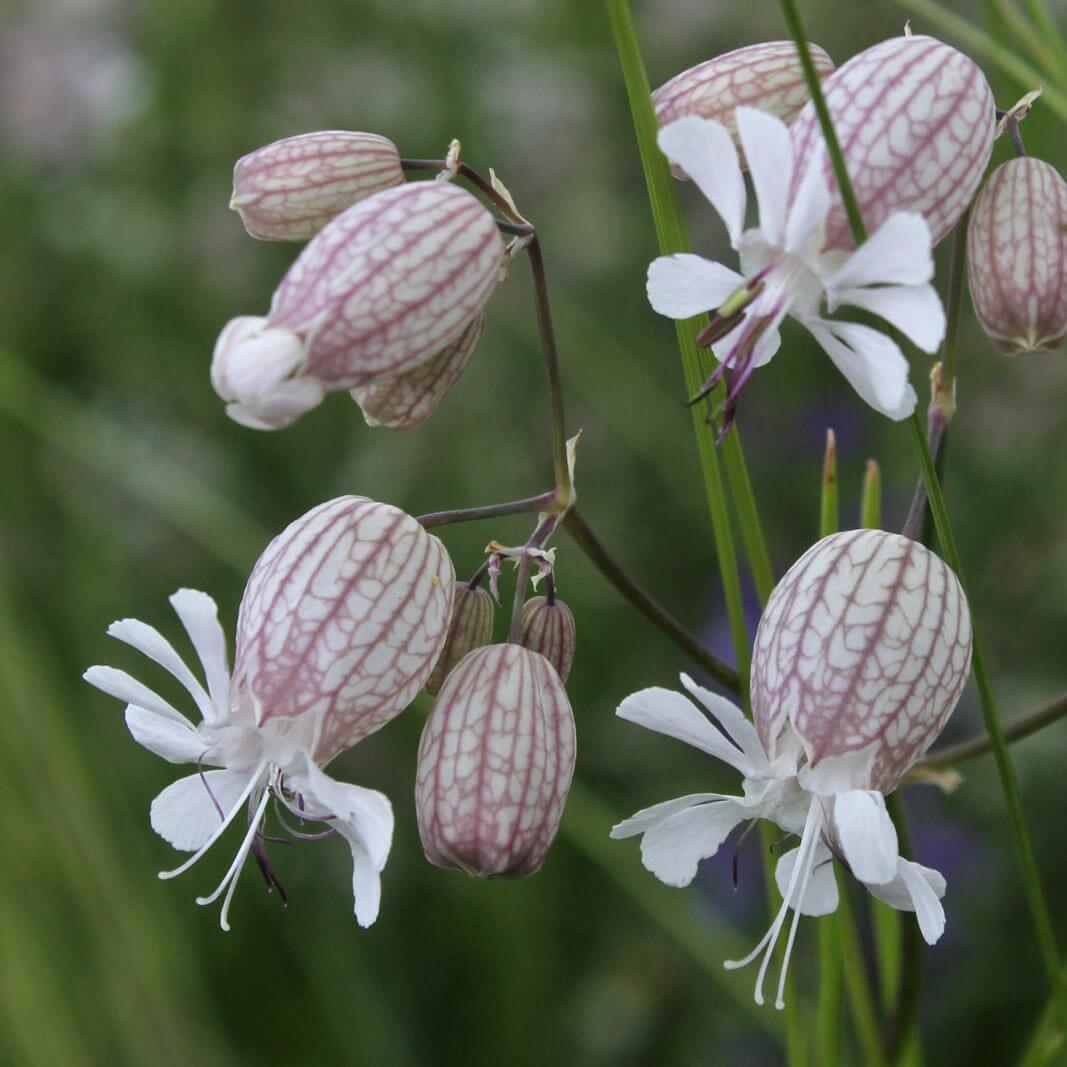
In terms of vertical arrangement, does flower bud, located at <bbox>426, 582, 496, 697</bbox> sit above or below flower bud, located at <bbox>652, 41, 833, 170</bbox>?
below

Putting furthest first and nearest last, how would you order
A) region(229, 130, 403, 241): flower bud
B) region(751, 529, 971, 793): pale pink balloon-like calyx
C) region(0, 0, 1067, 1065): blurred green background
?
region(0, 0, 1067, 1065): blurred green background → region(229, 130, 403, 241): flower bud → region(751, 529, 971, 793): pale pink balloon-like calyx

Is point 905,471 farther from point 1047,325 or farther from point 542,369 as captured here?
point 1047,325

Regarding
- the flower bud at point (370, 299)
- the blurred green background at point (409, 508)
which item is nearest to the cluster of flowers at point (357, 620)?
the flower bud at point (370, 299)

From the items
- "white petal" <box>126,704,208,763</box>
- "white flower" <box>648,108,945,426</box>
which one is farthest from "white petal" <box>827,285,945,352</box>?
"white petal" <box>126,704,208,763</box>

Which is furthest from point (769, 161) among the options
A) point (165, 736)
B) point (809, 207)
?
point (165, 736)

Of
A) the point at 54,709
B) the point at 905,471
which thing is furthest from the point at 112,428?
the point at 905,471

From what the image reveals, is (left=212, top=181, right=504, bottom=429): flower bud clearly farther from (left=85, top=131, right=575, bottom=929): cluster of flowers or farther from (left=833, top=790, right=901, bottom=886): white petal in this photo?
(left=833, top=790, right=901, bottom=886): white petal
